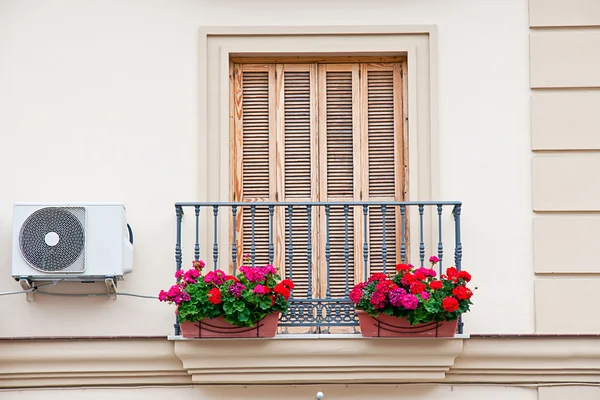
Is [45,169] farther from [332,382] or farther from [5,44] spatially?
[332,382]

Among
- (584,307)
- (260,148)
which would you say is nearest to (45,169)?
(260,148)

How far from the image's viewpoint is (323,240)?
8336 millimetres

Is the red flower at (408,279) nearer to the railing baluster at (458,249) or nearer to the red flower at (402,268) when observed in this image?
the red flower at (402,268)

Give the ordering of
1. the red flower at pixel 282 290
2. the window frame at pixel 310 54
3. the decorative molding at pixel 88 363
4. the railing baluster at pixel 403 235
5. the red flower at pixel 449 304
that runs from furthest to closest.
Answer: the railing baluster at pixel 403 235 < the window frame at pixel 310 54 < the decorative molding at pixel 88 363 < the red flower at pixel 282 290 < the red flower at pixel 449 304

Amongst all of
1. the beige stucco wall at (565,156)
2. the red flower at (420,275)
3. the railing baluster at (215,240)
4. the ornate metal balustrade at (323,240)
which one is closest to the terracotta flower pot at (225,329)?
the ornate metal balustrade at (323,240)

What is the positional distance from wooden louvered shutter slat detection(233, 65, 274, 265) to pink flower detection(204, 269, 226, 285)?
2.61 feet

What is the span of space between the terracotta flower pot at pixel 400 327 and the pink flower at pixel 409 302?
243 millimetres

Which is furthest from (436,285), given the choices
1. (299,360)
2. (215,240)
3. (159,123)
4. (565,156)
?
(159,123)

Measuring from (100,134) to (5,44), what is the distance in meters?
1.02

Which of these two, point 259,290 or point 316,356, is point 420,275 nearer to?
point 316,356

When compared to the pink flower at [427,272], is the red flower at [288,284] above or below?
below

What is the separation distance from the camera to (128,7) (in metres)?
8.29

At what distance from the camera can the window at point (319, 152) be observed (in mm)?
8336

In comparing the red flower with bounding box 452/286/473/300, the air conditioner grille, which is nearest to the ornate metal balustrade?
the red flower with bounding box 452/286/473/300
